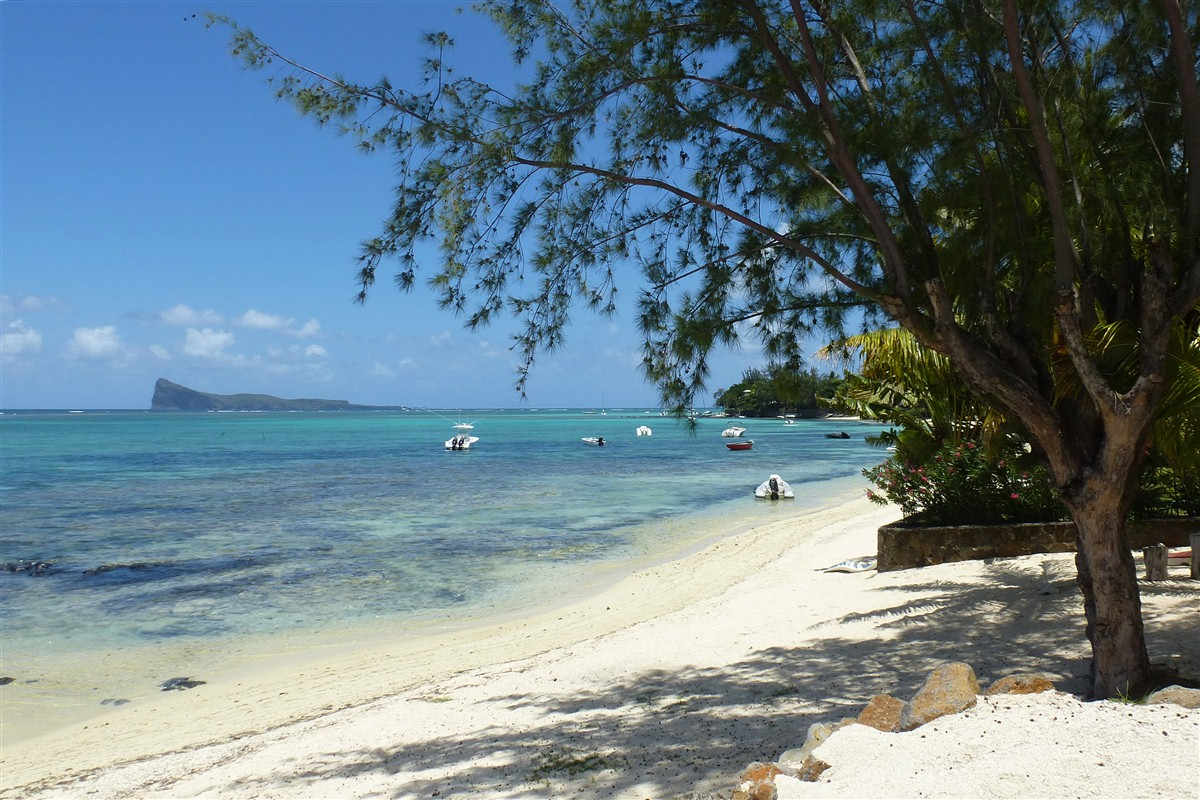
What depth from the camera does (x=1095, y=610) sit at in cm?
529

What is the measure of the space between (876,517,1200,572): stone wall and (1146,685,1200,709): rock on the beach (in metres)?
6.60

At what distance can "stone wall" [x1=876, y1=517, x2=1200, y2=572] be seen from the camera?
9.93m

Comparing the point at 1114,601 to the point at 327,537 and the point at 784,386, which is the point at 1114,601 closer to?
the point at 784,386

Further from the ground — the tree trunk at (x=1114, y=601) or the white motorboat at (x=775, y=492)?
the tree trunk at (x=1114, y=601)

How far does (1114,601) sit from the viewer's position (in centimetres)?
516

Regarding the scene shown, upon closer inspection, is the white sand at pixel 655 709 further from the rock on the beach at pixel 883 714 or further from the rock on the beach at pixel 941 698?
the rock on the beach at pixel 883 714

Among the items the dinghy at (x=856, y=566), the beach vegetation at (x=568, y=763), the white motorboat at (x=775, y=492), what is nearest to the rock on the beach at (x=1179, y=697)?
the beach vegetation at (x=568, y=763)

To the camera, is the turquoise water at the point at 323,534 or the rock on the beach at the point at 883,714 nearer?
the rock on the beach at the point at 883,714

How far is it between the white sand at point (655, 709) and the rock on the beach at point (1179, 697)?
0.17 metres

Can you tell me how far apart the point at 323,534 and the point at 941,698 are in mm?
19913

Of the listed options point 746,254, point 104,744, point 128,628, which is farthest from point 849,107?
point 128,628

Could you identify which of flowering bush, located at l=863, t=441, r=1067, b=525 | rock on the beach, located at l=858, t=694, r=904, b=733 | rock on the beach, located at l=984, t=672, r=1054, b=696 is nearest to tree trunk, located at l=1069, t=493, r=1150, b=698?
rock on the beach, located at l=984, t=672, r=1054, b=696

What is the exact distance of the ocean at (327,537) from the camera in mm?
13328

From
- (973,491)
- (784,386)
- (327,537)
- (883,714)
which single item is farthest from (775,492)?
(883,714)
